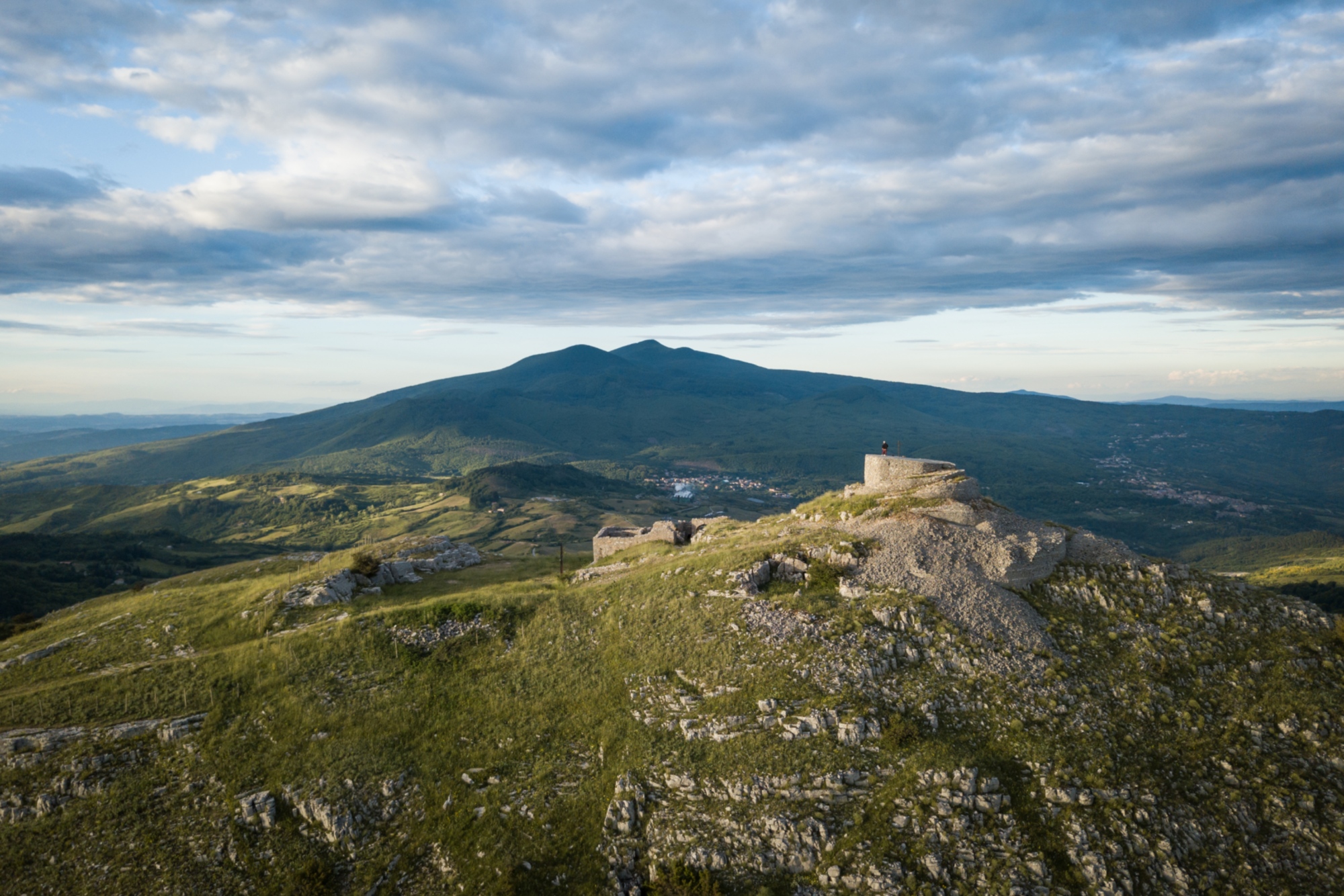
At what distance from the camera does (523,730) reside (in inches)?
1028

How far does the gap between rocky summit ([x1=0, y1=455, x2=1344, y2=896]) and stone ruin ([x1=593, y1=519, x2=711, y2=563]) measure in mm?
12362

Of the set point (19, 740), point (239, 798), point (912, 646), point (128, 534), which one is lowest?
point (128, 534)

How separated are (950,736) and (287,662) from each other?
93.8 feet

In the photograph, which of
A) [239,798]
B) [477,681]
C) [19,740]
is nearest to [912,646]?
[477,681]

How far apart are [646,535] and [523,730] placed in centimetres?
2484

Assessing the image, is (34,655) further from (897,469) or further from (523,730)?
(897,469)

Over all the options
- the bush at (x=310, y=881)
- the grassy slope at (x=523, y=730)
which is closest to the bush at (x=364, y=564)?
the grassy slope at (x=523, y=730)

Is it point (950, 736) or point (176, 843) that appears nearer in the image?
point (176, 843)

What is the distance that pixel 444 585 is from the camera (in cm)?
4406

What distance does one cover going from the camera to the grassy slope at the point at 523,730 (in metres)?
21.4

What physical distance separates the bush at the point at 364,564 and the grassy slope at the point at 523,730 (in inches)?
322

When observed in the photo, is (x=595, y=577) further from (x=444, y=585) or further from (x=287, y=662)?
(x=287, y=662)

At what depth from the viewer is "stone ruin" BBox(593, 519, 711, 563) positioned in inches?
1881

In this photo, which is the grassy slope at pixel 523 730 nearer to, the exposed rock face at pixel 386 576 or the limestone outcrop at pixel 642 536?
the exposed rock face at pixel 386 576
